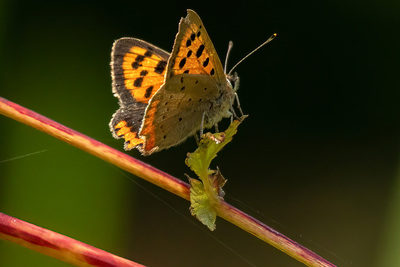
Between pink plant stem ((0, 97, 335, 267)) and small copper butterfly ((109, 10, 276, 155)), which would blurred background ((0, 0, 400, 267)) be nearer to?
small copper butterfly ((109, 10, 276, 155))

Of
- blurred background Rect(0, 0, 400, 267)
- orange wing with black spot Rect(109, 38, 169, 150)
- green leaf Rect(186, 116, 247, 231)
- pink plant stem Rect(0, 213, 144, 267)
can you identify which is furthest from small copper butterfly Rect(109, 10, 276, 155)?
blurred background Rect(0, 0, 400, 267)

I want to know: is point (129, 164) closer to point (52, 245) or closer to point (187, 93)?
point (52, 245)

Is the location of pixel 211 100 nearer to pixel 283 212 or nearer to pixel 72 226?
pixel 72 226

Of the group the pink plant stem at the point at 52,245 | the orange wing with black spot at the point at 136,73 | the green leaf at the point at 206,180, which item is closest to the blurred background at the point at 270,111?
the orange wing with black spot at the point at 136,73

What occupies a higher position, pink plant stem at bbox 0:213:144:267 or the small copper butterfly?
the small copper butterfly

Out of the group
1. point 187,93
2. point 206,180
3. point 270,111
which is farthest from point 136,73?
point 270,111

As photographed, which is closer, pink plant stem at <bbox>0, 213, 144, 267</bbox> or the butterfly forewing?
pink plant stem at <bbox>0, 213, 144, 267</bbox>

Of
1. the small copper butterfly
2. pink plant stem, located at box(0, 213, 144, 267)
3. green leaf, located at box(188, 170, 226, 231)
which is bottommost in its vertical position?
pink plant stem, located at box(0, 213, 144, 267)
